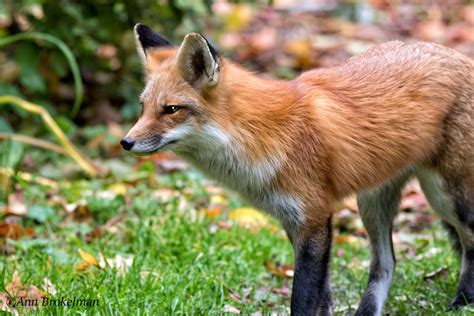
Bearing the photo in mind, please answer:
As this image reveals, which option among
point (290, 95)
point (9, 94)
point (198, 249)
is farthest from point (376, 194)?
point (9, 94)

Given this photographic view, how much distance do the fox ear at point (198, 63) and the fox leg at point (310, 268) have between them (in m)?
1.15

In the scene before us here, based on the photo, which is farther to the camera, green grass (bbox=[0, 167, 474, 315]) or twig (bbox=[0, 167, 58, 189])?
twig (bbox=[0, 167, 58, 189])

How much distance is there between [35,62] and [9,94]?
515 mm

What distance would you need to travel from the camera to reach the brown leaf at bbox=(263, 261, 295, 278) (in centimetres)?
632

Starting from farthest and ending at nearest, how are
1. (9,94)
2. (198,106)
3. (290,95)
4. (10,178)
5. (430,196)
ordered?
(9,94)
(10,178)
(430,196)
(290,95)
(198,106)

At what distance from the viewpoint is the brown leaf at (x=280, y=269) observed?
20.7 ft

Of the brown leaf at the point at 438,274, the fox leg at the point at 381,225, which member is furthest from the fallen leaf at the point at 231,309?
the brown leaf at the point at 438,274

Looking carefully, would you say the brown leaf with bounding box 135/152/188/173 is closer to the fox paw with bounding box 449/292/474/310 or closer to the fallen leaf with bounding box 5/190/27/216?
the fallen leaf with bounding box 5/190/27/216

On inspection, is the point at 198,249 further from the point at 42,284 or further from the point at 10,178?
the point at 10,178

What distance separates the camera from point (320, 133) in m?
5.06

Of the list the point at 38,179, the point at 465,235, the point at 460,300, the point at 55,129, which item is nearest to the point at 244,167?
the point at 465,235

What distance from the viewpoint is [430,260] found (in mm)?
6633

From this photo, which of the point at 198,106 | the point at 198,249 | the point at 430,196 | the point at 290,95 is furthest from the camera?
the point at 198,249

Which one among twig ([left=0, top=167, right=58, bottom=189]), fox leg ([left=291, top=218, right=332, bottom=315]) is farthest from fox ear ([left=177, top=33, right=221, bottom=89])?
twig ([left=0, top=167, right=58, bottom=189])
